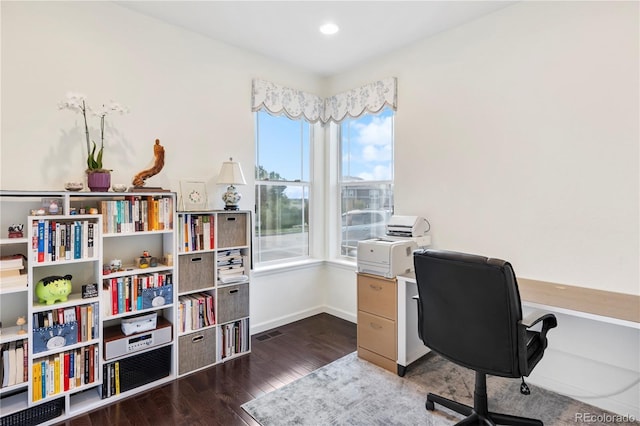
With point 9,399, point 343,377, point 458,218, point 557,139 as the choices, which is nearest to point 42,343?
point 9,399

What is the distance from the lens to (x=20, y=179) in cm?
212

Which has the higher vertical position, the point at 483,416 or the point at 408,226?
the point at 408,226

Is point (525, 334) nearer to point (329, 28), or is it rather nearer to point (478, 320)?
point (478, 320)

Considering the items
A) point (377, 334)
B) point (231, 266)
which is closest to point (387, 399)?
point (377, 334)

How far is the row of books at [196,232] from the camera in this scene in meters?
2.53

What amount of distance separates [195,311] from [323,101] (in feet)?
8.52

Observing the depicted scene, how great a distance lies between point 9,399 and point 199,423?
1.14m

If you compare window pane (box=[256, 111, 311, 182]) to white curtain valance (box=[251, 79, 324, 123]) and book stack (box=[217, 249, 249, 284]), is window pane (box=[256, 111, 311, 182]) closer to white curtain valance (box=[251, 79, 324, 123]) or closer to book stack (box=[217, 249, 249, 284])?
white curtain valance (box=[251, 79, 324, 123])

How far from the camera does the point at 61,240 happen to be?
2.02m

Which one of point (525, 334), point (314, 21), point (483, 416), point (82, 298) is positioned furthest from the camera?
point (314, 21)

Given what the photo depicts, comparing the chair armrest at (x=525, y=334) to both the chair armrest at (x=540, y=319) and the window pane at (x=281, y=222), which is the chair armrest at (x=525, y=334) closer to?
the chair armrest at (x=540, y=319)

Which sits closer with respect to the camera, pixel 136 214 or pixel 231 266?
pixel 136 214

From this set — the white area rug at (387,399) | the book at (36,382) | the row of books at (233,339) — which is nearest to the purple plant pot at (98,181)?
the book at (36,382)

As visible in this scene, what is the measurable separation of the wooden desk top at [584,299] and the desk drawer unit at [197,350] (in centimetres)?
223
